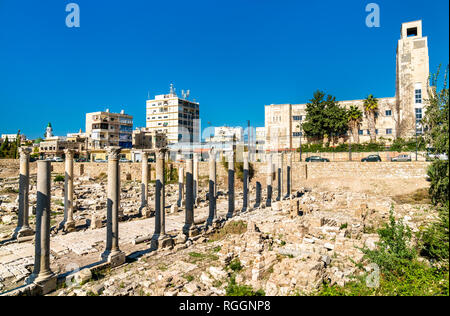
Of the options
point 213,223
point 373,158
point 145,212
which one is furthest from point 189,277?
point 373,158

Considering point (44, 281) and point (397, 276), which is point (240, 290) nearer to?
point (397, 276)

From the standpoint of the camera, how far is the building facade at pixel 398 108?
119ft

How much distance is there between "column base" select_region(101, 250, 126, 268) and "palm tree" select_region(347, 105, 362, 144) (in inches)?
1584

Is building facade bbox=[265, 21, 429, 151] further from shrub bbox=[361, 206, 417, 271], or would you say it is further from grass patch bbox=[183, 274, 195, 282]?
grass patch bbox=[183, 274, 195, 282]

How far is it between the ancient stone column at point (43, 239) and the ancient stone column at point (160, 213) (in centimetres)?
377

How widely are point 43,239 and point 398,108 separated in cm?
4430

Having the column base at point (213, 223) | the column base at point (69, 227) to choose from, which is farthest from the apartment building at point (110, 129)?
the column base at point (213, 223)

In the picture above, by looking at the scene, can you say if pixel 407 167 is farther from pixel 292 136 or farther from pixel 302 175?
pixel 292 136

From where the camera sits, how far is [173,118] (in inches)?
2562

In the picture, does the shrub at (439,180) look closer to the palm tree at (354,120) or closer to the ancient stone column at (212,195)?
the ancient stone column at (212,195)

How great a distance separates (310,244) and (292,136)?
122 feet
